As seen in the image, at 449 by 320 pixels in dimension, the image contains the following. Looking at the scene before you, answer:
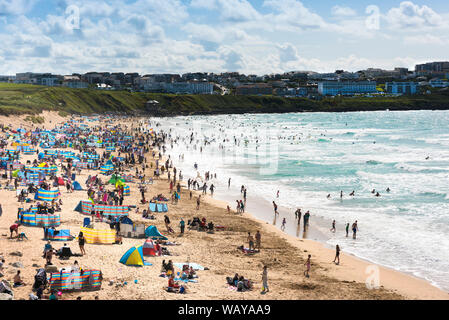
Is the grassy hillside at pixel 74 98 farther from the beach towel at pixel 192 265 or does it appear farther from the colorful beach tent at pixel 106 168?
the beach towel at pixel 192 265

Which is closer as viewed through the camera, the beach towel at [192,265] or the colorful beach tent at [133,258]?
the colorful beach tent at [133,258]

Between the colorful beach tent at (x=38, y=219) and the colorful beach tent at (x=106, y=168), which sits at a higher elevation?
the colorful beach tent at (x=106, y=168)

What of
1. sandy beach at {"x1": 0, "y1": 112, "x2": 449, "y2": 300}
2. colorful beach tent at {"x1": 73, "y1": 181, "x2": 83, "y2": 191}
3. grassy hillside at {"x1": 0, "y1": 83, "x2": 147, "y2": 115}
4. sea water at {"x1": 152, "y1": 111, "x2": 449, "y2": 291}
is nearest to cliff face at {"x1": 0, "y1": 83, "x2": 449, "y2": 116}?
grassy hillside at {"x1": 0, "y1": 83, "x2": 147, "y2": 115}

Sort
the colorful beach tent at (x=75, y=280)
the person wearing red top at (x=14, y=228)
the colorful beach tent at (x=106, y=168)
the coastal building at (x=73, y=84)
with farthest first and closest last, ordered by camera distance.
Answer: the coastal building at (x=73, y=84) < the colorful beach tent at (x=106, y=168) < the person wearing red top at (x=14, y=228) < the colorful beach tent at (x=75, y=280)

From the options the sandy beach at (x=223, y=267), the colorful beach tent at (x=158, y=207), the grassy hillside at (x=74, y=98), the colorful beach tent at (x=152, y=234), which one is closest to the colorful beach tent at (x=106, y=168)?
the colorful beach tent at (x=158, y=207)

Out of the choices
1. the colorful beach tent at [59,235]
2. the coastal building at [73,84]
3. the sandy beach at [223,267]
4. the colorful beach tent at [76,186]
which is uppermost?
the coastal building at [73,84]

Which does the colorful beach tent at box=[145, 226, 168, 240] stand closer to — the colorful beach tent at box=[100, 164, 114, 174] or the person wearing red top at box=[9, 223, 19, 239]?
the person wearing red top at box=[9, 223, 19, 239]
